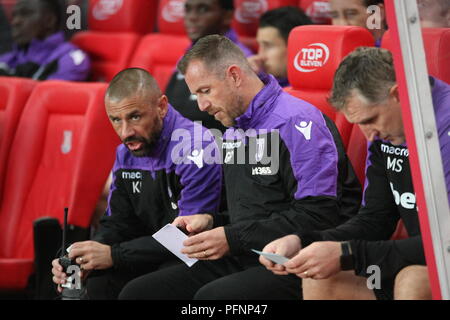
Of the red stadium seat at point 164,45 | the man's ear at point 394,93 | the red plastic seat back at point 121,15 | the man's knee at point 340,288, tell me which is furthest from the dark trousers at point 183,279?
the red plastic seat back at point 121,15

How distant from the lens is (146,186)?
8.13 feet

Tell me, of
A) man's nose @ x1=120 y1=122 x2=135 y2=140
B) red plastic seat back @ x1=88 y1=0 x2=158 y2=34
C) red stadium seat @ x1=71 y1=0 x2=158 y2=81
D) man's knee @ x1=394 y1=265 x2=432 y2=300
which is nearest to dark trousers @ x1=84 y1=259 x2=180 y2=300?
man's nose @ x1=120 y1=122 x2=135 y2=140

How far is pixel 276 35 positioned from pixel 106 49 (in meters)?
1.17

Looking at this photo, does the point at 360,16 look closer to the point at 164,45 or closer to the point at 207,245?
the point at 207,245

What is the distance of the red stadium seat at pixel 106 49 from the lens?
4148 millimetres

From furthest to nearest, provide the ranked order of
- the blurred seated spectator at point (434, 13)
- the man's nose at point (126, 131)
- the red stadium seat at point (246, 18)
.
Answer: the red stadium seat at point (246, 18) → the man's nose at point (126, 131) → the blurred seated spectator at point (434, 13)

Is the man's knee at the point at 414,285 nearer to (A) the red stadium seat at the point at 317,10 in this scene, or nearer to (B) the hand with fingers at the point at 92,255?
(B) the hand with fingers at the point at 92,255

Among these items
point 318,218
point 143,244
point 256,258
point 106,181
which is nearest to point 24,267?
point 106,181

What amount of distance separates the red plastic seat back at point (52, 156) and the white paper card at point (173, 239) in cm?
94

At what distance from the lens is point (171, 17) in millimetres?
4121

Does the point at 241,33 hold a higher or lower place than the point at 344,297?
higher

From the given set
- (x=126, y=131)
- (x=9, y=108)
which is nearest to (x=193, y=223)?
(x=126, y=131)
